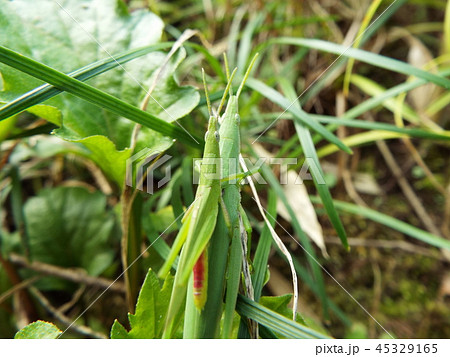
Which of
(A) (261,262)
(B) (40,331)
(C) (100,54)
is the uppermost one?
(C) (100,54)

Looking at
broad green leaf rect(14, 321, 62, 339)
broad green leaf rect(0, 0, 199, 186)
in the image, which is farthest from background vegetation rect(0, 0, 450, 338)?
broad green leaf rect(14, 321, 62, 339)

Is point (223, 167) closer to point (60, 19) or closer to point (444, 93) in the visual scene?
point (60, 19)

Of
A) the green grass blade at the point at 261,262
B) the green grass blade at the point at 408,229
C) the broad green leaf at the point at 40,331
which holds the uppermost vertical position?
the green grass blade at the point at 408,229

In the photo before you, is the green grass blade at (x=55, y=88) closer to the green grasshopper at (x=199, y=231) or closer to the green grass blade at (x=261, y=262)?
the green grasshopper at (x=199, y=231)

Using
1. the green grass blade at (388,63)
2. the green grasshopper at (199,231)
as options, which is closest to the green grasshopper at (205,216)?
the green grasshopper at (199,231)

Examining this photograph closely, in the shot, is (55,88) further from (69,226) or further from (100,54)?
(69,226)

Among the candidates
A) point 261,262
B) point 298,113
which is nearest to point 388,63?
point 298,113

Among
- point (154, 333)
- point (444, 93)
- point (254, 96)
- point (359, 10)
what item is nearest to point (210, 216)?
point (154, 333)
